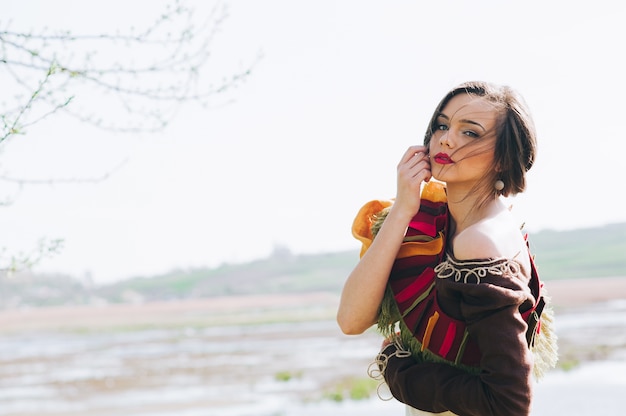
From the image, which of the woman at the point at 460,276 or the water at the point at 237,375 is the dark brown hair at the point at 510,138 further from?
the water at the point at 237,375

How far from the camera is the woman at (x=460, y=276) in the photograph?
1.62 m

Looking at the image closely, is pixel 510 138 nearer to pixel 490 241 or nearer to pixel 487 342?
pixel 490 241

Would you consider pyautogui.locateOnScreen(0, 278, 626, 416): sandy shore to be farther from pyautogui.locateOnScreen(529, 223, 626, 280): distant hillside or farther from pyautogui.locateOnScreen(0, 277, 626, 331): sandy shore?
pyautogui.locateOnScreen(529, 223, 626, 280): distant hillside

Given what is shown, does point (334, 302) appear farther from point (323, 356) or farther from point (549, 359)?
point (549, 359)

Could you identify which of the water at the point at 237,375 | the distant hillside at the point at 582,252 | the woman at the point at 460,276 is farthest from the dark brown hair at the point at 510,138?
the distant hillside at the point at 582,252

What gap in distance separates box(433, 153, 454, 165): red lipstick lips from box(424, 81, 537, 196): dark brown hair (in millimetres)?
87

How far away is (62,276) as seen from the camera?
59812 mm

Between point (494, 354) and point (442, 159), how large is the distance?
1.41 ft

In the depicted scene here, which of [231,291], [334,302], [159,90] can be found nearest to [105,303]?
[231,291]

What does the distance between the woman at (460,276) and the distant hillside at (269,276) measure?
5086 centimetres

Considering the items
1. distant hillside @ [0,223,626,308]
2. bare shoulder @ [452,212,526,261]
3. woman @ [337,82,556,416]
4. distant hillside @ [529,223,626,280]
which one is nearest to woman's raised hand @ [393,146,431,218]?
woman @ [337,82,556,416]

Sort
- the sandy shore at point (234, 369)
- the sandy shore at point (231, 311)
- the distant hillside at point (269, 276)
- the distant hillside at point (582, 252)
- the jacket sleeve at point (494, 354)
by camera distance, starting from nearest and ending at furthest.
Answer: the jacket sleeve at point (494, 354), the sandy shore at point (234, 369), the sandy shore at point (231, 311), the distant hillside at point (582, 252), the distant hillside at point (269, 276)

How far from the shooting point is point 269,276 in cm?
6081

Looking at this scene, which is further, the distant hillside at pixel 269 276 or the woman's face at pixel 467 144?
the distant hillside at pixel 269 276
